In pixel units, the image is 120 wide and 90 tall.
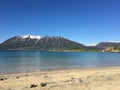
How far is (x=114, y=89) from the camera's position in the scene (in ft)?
41.4

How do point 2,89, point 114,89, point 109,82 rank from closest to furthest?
point 114,89
point 2,89
point 109,82

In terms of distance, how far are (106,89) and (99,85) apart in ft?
3.28

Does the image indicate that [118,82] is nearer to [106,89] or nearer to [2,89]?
[106,89]

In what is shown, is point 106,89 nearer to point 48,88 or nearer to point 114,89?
point 114,89

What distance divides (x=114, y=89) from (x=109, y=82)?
1.91 meters

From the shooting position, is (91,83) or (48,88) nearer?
(48,88)

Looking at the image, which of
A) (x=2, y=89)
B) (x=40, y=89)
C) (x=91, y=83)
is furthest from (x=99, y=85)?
(x=2, y=89)

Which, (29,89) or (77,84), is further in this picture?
(77,84)

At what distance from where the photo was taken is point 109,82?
47.7 ft

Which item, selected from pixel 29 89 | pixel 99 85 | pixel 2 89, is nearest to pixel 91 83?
pixel 99 85

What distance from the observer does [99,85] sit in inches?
540

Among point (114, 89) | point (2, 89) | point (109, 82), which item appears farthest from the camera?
point (109, 82)

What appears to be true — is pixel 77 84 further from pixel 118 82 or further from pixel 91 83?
pixel 118 82

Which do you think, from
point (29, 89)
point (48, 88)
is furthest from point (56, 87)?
point (29, 89)
